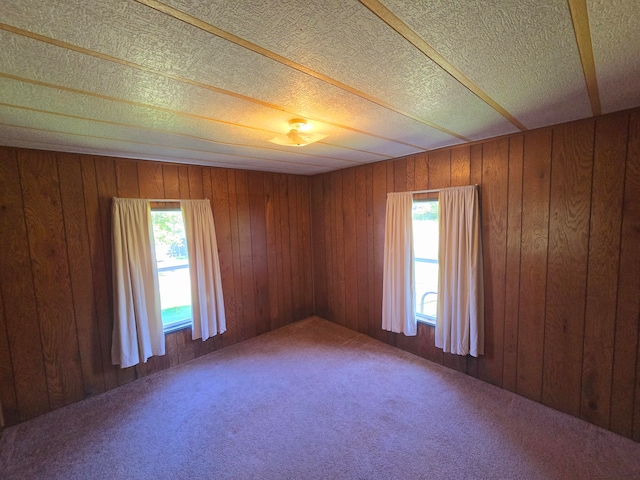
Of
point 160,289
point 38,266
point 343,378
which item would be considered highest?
point 38,266

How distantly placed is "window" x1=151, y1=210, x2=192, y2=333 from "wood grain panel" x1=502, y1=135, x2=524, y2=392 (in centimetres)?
319

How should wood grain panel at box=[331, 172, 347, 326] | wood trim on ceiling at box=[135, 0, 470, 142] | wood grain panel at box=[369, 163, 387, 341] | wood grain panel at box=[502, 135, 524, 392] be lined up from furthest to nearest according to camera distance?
1. wood grain panel at box=[331, 172, 347, 326]
2. wood grain panel at box=[369, 163, 387, 341]
3. wood grain panel at box=[502, 135, 524, 392]
4. wood trim on ceiling at box=[135, 0, 470, 142]

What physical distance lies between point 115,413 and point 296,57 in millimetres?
2965

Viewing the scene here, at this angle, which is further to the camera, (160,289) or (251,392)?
(160,289)

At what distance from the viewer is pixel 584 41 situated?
1.00 metres

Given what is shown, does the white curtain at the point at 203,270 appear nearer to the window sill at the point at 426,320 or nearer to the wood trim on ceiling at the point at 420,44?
the window sill at the point at 426,320

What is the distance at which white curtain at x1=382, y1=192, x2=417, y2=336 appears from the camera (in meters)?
2.94

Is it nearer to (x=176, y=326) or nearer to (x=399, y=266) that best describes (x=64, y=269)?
(x=176, y=326)

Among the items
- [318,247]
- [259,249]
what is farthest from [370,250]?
[259,249]

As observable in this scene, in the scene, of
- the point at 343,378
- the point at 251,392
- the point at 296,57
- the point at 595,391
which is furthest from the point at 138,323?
the point at 595,391

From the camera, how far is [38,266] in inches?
87.7

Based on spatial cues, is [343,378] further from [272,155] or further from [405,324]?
[272,155]

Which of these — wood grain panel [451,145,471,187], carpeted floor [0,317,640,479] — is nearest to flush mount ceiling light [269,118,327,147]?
wood grain panel [451,145,471,187]

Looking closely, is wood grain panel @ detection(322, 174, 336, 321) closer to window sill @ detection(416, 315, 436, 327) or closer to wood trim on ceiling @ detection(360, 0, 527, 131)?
window sill @ detection(416, 315, 436, 327)
